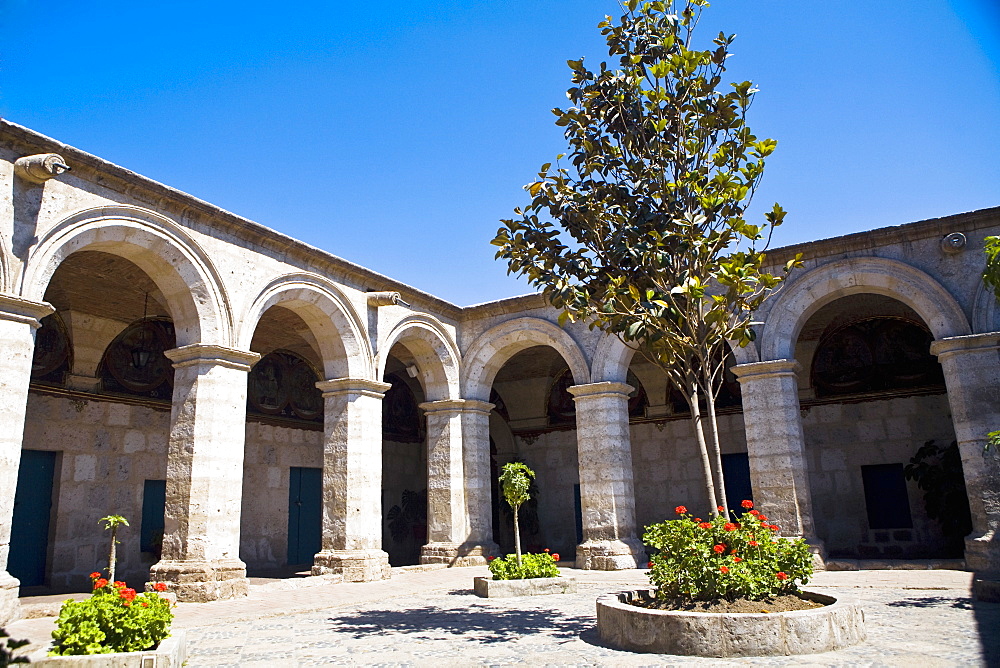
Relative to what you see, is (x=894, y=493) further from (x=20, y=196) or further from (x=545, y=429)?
(x=20, y=196)

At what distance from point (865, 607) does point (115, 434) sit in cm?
1054

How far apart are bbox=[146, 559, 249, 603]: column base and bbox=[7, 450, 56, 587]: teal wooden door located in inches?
119

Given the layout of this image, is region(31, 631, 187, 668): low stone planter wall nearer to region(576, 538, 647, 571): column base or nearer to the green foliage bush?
the green foliage bush

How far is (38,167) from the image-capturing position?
24.5 feet

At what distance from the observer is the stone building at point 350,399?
8.69 meters

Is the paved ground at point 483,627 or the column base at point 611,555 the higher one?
the column base at point 611,555

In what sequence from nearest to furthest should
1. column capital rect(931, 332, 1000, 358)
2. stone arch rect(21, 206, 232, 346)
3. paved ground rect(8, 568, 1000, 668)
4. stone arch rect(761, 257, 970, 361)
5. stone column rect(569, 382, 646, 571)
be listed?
1. paved ground rect(8, 568, 1000, 668)
2. stone arch rect(21, 206, 232, 346)
3. column capital rect(931, 332, 1000, 358)
4. stone arch rect(761, 257, 970, 361)
5. stone column rect(569, 382, 646, 571)

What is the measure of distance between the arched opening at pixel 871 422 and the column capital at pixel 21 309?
11.6 m

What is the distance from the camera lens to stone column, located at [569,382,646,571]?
37.8ft

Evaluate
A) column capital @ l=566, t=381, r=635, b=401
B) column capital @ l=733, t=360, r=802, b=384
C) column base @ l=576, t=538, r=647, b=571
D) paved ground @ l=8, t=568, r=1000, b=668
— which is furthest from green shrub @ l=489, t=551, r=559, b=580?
column capital @ l=733, t=360, r=802, b=384

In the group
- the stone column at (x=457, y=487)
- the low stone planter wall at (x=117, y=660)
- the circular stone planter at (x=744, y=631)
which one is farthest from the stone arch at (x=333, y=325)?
the circular stone planter at (x=744, y=631)

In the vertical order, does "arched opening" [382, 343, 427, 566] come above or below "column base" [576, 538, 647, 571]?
above

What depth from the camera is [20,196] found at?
7.56 metres

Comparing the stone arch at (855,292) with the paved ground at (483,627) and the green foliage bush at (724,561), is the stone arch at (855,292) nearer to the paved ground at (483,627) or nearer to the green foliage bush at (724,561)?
the paved ground at (483,627)
